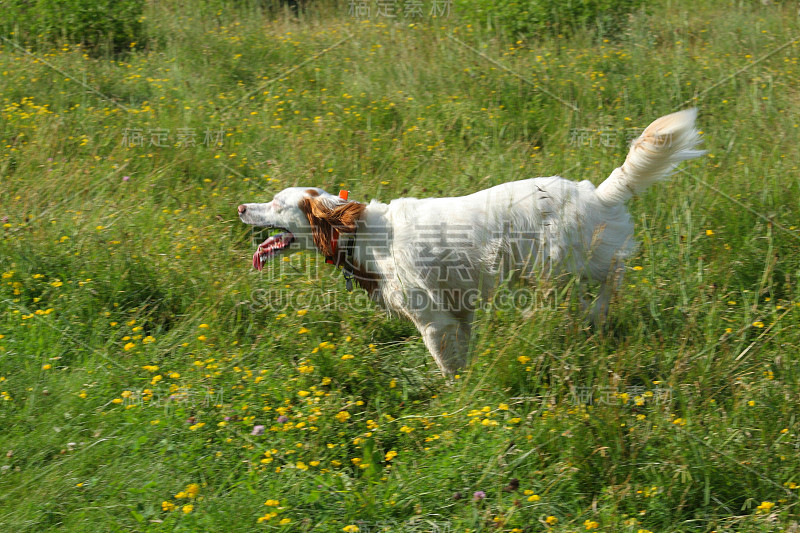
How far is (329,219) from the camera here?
370cm

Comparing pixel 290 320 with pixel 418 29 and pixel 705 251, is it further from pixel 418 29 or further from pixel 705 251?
pixel 418 29

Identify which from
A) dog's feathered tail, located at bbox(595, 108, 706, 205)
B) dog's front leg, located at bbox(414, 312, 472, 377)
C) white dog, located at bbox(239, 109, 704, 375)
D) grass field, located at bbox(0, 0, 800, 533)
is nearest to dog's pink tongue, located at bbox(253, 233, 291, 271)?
white dog, located at bbox(239, 109, 704, 375)

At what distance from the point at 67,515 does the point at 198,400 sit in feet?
2.41

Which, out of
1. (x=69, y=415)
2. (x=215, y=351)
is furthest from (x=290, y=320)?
(x=69, y=415)

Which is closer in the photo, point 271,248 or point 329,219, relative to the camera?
point 329,219

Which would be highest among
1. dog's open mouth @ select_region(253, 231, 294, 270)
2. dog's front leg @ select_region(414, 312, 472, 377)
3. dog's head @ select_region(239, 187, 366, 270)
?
dog's head @ select_region(239, 187, 366, 270)

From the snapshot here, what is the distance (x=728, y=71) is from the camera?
258 inches

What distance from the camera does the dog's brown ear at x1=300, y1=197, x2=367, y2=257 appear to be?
3.69 metres

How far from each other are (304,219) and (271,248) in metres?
0.28

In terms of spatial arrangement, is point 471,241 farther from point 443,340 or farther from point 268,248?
point 268,248

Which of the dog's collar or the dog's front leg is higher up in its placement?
the dog's collar

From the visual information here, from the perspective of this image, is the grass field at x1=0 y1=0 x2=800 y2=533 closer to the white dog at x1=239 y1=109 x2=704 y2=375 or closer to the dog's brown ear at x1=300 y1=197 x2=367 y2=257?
the white dog at x1=239 y1=109 x2=704 y2=375

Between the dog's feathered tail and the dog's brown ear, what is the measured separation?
52.1 inches

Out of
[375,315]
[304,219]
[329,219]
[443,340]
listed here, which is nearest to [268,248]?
[304,219]
